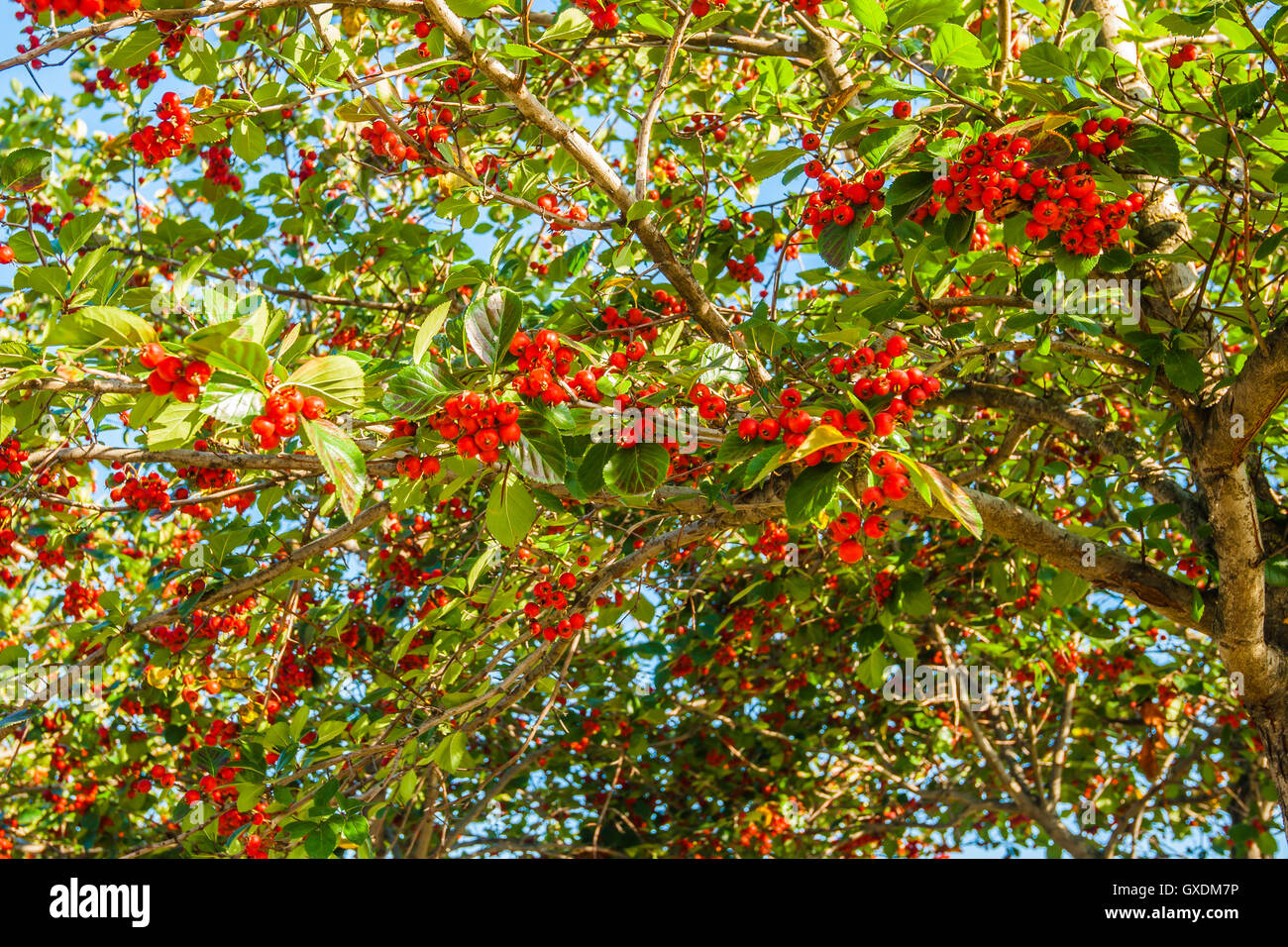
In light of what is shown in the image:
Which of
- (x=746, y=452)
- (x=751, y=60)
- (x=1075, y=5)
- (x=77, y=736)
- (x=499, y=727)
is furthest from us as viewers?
(x=77, y=736)

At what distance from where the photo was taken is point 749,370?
7.50ft

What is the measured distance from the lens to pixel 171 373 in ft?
5.45

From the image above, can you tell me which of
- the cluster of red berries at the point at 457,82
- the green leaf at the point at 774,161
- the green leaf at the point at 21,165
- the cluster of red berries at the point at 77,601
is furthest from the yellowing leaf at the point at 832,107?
the cluster of red berries at the point at 77,601

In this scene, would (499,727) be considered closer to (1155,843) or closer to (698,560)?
(698,560)

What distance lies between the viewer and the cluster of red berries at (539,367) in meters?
1.89

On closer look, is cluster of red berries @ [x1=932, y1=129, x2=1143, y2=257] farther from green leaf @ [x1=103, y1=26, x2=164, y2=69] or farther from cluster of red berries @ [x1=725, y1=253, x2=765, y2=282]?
green leaf @ [x1=103, y1=26, x2=164, y2=69]

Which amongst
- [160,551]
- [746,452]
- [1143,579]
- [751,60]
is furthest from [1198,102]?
[160,551]

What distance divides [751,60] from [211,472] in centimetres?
337

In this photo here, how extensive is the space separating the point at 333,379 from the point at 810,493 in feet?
3.03

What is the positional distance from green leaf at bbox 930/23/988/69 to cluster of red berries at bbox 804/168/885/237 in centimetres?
31

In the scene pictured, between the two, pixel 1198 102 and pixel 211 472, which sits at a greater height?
pixel 1198 102

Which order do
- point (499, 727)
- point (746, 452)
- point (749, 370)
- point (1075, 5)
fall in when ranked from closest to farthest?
point (746, 452)
point (749, 370)
point (1075, 5)
point (499, 727)

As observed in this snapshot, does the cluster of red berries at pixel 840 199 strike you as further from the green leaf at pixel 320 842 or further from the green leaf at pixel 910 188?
the green leaf at pixel 320 842

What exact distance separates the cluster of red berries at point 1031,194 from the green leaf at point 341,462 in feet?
5.11
